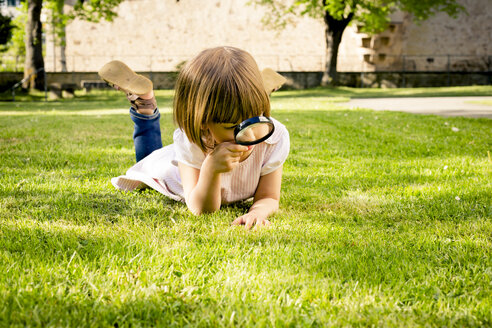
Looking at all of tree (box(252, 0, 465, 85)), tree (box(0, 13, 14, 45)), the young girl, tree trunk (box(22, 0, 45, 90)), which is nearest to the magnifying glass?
the young girl

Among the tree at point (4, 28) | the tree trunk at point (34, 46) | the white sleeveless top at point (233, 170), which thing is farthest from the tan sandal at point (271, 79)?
the tree at point (4, 28)

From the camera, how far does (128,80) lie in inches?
137

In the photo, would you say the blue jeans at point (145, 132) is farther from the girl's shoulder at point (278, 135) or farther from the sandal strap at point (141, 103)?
the girl's shoulder at point (278, 135)

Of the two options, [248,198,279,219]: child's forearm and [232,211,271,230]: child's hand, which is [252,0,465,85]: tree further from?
[232,211,271,230]: child's hand

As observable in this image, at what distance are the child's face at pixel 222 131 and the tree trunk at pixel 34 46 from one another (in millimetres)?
17899

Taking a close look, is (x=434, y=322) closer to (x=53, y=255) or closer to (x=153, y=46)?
(x=53, y=255)

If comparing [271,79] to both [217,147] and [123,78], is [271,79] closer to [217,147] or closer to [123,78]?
[217,147]

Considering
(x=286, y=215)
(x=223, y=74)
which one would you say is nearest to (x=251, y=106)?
(x=223, y=74)

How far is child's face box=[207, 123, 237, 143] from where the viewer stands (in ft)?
7.59

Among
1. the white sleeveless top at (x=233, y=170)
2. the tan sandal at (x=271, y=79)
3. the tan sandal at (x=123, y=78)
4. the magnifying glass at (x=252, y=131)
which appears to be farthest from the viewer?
the tan sandal at (x=123, y=78)

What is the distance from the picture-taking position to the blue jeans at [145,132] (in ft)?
12.3

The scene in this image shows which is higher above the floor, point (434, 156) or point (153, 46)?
point (153, 46)

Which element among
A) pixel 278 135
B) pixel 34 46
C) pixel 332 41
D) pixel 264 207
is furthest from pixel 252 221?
pixel 332 41

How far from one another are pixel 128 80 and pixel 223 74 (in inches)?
57.1
